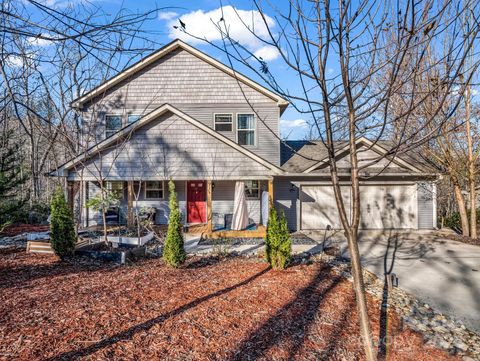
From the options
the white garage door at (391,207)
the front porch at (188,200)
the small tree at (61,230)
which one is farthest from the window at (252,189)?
the small tree at (61,230)

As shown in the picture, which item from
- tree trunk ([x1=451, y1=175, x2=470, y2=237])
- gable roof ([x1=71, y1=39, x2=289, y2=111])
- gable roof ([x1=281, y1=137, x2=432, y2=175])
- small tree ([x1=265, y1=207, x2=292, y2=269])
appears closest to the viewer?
small tree ([x1=265, y1=207, x2=292, y2=269])

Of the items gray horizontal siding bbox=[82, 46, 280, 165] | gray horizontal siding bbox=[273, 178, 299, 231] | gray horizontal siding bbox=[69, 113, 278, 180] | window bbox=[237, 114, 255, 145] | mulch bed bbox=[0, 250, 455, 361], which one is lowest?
mulch bed bbox=[0, 250, 455, 361]

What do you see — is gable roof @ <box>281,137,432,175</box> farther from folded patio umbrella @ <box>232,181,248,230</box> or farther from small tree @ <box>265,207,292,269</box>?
small tree @ <box>265,207,292,269</box>

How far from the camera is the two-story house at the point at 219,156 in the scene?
38.7ft

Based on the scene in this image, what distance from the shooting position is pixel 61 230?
803 cm

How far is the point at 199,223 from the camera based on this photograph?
14273 millimetres

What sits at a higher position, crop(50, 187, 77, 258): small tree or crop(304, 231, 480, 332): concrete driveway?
crop(50, 187, 77, 258): small tree

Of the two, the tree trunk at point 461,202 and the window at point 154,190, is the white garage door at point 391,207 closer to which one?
the tree trunk at point 461,202

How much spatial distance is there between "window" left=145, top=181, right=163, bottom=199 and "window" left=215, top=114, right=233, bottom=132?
12.4 ft

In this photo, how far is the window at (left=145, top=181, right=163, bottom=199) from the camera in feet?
46.7

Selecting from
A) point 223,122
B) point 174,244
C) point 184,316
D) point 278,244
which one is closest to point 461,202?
point 278,244

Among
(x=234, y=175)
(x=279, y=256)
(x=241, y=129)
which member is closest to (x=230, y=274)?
(x=279, y=256)

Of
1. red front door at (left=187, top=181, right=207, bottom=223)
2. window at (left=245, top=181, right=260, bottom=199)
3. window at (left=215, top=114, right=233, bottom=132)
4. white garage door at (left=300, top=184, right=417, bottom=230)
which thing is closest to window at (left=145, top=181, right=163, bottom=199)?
red front door at (left=187, top=181, right=207, bottom=223)

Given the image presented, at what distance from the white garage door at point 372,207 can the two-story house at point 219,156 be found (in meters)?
0.04
